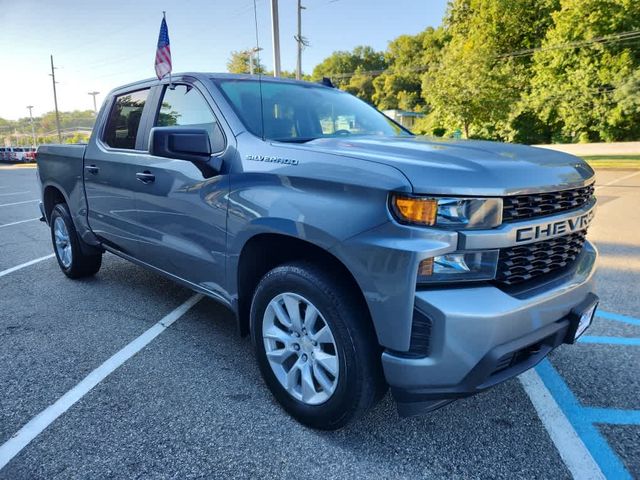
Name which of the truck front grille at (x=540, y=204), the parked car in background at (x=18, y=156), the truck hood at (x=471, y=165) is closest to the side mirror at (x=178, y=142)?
the truck hood at (x=471, y=165)

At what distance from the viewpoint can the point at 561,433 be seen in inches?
88.9

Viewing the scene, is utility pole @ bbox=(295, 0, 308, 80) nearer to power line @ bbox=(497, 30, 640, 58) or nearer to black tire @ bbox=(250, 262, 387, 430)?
black tire @ bbox=(250, 262, 387, 430)

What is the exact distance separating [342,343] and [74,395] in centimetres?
170

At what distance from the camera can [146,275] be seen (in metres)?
4.93

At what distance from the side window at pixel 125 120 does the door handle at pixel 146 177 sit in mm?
372

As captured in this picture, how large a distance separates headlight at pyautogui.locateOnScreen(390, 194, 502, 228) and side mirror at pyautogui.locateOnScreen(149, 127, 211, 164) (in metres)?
1.23

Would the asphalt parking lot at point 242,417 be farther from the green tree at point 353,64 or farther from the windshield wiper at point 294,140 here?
the green tree at point 353,64

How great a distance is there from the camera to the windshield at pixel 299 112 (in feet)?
9.03

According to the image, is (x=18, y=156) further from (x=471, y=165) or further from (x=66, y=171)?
(x=471, y=165)

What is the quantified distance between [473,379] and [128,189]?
2.82m

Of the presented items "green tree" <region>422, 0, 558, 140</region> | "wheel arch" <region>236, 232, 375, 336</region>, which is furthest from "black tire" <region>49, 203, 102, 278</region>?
"green tree" <region>422, 0, 558, 140</region>

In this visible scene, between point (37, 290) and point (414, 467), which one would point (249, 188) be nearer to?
point (414, 467)

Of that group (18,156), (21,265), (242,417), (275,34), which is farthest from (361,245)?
(18,156)

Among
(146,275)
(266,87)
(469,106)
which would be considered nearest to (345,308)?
(266,87)
